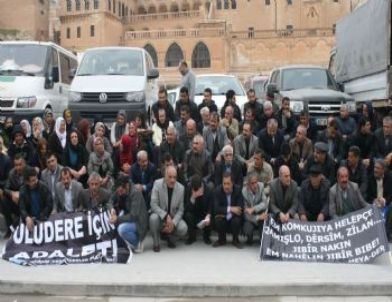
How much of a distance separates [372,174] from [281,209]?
183cm

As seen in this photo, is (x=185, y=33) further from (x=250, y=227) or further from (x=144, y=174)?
(x=250, y=227)

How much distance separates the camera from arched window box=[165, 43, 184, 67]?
64500 millimetres

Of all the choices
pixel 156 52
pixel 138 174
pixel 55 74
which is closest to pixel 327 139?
pixel 138 174

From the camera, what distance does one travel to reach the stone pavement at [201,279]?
284 inches

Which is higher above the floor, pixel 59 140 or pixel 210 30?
pixel 210 30

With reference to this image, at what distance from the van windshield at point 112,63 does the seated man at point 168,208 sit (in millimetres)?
5543

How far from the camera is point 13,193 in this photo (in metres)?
9.49

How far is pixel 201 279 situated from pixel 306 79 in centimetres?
941

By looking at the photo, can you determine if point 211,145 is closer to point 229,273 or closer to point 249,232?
point 249,232

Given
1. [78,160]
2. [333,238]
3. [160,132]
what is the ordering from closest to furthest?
[333,238]
[78,160]
[160,132]

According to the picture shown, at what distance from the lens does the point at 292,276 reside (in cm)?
757

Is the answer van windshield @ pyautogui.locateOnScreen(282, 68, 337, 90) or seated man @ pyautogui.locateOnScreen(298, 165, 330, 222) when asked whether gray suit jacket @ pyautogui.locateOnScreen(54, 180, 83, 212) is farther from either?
van windshield @ pyautogui.locateOnScreen(282, 68, 337, 90)

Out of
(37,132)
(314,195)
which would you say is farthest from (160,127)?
(314,195)

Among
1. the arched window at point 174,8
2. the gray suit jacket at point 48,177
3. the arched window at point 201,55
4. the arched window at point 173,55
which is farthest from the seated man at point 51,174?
the arched window at point 174,8
